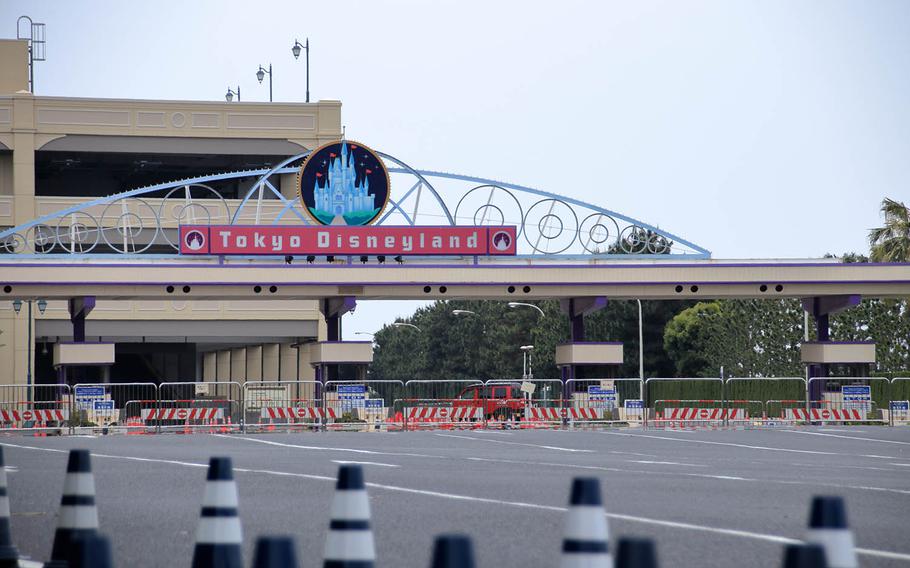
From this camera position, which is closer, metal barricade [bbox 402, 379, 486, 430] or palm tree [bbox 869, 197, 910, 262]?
metal barricade [bbox 402, 379, 486, 430]

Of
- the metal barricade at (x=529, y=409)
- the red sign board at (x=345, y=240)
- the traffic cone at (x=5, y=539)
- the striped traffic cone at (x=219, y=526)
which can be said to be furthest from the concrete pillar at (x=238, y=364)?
the striped traffic cone at (x=219, y=526)

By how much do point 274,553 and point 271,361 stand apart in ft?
201

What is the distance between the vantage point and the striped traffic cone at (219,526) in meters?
7.25

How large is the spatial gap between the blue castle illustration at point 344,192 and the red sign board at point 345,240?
67.5 inches

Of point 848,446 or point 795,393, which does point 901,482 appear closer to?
point 848,446

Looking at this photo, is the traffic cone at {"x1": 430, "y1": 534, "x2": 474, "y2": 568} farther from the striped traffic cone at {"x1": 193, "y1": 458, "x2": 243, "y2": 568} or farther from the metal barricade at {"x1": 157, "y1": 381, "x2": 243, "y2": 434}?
the metal barricade at {"x1": 157, "y1": 381, "x2": 243, "y2": 434}

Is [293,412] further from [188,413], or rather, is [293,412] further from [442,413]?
[442,413]

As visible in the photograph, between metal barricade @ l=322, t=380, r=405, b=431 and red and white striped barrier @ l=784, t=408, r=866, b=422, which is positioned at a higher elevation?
metal barricade @ l=322, t=380, r=405, b=431

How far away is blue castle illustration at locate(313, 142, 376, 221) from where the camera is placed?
43.3 metres

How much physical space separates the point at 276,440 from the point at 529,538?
17.6 meters

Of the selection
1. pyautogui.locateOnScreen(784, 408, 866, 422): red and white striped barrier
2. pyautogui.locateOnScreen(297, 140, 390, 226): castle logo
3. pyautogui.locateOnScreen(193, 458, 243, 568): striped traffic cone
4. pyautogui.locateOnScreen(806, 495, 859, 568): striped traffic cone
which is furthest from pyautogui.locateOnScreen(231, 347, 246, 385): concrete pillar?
pyautogui.locateOnScreen(806, 495, 859, 568): striped traffic cone

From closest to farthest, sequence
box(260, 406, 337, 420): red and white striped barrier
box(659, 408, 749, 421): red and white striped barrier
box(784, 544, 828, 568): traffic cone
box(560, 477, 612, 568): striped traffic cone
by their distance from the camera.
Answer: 1. box(784, 544, 828, 568): traffic cone
2. box(560, 477, 612, 568): striped traffic cone
3. box(260, 406, 337, 420): red and white striped barrier
4. box(659, 408, 749, 421): red and white striped barrier

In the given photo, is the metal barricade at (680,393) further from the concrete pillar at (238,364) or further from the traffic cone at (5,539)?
the concrete pillar at (238,364)

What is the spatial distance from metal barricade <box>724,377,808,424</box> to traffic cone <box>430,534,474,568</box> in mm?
31406
